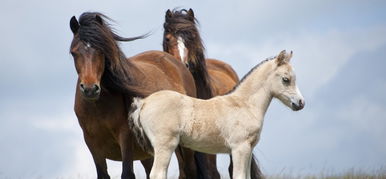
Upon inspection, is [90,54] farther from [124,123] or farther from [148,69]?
[148,69]

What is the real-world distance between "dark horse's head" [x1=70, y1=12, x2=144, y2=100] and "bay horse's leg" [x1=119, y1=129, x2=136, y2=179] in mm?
594

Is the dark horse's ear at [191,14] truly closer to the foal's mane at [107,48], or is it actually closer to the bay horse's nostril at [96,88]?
the foal's mane at [107,48]

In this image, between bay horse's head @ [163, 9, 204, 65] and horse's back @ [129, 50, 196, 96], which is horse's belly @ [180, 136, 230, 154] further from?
bay horse's head @ [163, 9, 204, 65]

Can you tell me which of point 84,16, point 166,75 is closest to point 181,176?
point 166,75

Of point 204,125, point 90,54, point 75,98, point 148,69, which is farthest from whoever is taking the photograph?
point 148,69

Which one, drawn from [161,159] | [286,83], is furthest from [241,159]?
[286,83]

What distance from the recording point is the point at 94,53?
27.0 ft

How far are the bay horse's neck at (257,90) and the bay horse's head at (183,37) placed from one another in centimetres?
350

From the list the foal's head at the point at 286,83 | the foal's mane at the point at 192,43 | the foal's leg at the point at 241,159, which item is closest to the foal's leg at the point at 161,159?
the foal's leg at the point at 241,159

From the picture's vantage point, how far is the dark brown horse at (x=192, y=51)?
1119cm

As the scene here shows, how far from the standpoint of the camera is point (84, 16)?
28.2 ft

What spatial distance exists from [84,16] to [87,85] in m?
1.12

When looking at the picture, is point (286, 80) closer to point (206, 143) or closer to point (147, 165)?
point (206, 143)

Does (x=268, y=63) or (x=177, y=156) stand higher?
(x=268, y=63)
